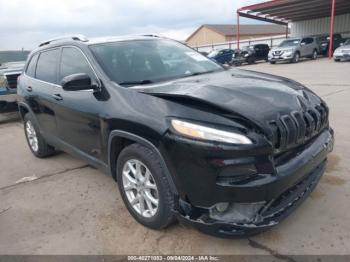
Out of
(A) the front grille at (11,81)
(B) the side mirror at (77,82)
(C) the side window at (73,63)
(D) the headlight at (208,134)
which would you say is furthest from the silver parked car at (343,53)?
(D) the headlight at (208,134)

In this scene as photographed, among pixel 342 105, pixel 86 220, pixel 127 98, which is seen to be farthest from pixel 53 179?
pixel 342 105

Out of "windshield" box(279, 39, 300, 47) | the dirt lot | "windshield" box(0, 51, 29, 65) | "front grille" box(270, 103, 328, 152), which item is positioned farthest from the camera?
"windshield" box(279, 39, 300, 47)

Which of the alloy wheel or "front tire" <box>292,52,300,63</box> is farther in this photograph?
"front tire" <box>292,52,300,63</box>

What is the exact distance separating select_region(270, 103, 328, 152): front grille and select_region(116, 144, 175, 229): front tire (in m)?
0.91

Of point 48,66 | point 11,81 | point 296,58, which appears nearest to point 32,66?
point 48,66

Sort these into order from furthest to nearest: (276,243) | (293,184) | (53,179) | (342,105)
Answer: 1. (342,105)
2. (53,179)
3. (276,243)
4. (293,184)

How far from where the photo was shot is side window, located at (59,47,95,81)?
3547 mm

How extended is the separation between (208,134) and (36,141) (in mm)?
3765

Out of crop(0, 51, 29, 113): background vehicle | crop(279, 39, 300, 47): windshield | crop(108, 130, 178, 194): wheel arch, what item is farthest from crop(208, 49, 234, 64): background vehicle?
crop(108, 130, 178, 194): wheel arch

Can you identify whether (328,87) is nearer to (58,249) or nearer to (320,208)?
(320,208)

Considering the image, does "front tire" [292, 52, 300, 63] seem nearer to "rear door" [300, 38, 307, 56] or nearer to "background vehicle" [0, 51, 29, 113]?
"rear door" [300, 38, 307, 56]

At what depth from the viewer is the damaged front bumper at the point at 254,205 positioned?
7.56 feet

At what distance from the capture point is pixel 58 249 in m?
2.89

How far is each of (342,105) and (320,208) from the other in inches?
198
